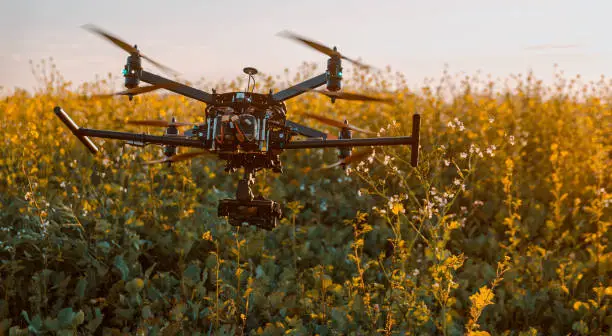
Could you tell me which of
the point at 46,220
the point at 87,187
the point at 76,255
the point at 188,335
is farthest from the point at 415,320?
the point at 87,187

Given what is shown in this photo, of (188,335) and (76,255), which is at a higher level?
(76,255)

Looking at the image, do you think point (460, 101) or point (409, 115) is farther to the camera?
point (460, 101)

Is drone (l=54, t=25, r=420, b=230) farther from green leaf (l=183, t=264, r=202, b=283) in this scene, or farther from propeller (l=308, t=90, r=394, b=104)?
green leaf (l=183, t=264, r=202, b=283)

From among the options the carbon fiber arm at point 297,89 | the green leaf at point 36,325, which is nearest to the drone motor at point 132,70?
the carbon fiber arm at point 297,89

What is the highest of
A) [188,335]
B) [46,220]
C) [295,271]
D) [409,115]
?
[409,115]

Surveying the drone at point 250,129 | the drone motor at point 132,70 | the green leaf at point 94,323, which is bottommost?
the green leaf at point 94,323

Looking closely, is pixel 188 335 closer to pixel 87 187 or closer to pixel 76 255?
pixel 76 255

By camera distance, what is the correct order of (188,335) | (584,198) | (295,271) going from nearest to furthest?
(188,335)
(295,271)
(584,198)

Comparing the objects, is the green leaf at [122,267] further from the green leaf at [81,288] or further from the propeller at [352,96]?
the propeller at [352,96]
